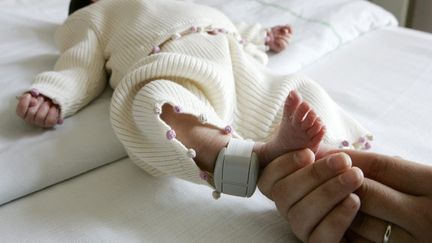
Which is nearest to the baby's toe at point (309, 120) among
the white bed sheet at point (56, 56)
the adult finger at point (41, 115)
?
the white bed sheet at point (56, 56)

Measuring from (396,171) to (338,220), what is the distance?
0.09m

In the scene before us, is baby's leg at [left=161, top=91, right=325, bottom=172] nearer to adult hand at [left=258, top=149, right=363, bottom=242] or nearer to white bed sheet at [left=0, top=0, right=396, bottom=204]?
adult hand at [left=258, top=149, right=363, bottom=242]

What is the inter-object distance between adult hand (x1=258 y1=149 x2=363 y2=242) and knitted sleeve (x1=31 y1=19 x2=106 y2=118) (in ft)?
1.31

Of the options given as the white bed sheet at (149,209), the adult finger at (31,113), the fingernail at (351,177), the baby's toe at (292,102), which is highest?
the baby's toe at (292,102)

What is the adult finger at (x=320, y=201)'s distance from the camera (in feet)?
1.55

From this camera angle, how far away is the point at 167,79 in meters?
0.67

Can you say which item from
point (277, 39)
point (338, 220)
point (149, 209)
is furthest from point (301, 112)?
point (277, 39)

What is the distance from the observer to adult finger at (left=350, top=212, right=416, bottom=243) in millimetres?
475

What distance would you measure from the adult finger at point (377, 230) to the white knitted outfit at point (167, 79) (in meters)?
0.19

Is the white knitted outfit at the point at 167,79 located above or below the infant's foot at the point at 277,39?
above

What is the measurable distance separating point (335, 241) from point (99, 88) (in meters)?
0.54

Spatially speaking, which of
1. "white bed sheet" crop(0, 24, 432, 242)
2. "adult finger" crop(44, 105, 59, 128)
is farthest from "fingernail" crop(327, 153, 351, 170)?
"adult finger" crop(44, 105, 59, 128)

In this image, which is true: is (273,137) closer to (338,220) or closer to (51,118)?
(338,220)

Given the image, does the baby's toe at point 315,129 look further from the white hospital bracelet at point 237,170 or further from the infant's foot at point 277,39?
the infant's foot at point 277,39
